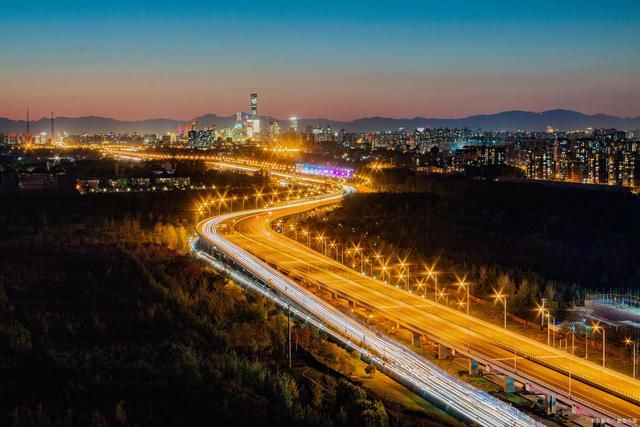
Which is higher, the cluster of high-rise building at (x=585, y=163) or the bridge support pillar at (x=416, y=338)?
the cluster of high-rise building at (x=585, y=163)

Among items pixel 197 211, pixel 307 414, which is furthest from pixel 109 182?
pixel 307 414

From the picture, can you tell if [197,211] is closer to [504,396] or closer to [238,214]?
[238,214]

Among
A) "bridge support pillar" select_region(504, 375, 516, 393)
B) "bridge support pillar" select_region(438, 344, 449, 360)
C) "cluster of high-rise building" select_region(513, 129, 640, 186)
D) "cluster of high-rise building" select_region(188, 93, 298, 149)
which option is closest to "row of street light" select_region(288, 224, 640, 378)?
"bridge support pillar" select_region(438, 344, 449, 360)

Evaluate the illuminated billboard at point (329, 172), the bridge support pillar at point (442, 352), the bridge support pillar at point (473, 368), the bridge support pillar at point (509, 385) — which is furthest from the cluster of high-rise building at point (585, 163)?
the bridge support pillar at point (509, 385)

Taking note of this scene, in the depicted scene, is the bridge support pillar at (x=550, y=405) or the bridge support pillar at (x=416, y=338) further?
the bridge support pillar at (x=416, y=338)

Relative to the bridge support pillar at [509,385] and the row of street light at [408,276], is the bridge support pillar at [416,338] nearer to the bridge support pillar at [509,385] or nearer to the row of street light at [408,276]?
the row of street light at [408,276]

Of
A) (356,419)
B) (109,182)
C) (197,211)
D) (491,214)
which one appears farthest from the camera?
(109,182)

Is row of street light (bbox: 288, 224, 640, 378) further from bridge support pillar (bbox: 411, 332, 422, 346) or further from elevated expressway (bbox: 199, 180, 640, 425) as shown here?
bridge support pillar (bbox: 411, 332, 422, 346)
